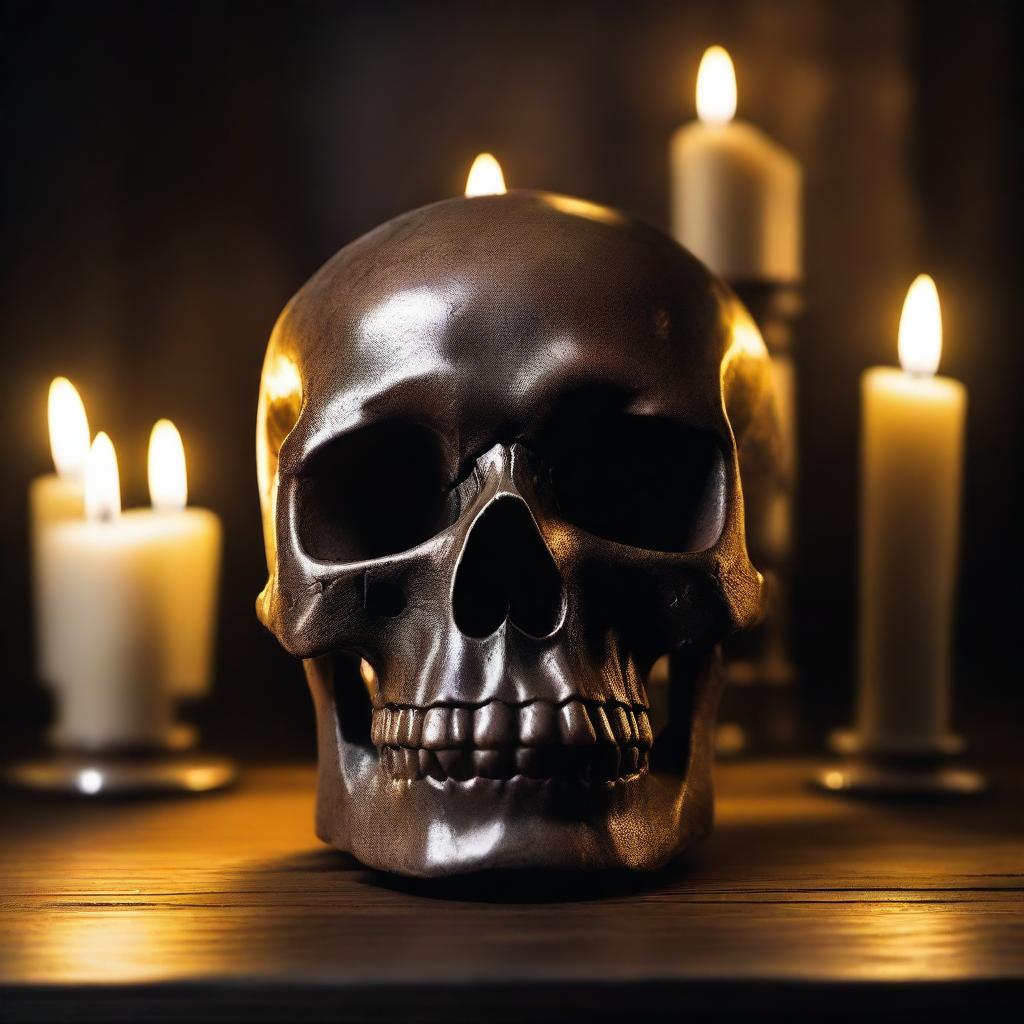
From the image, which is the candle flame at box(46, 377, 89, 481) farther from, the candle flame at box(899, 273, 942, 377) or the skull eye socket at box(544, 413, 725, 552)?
the candle flame at box(899, 273, 942, 377)

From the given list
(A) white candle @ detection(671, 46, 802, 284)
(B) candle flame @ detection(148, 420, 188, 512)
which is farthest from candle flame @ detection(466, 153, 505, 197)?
(B) candle flame @ detection(148, 420, 188, 512)

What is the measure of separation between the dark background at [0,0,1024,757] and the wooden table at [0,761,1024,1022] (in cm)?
37

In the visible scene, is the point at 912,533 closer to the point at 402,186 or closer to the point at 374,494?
the point at 374,494

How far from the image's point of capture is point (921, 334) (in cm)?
93

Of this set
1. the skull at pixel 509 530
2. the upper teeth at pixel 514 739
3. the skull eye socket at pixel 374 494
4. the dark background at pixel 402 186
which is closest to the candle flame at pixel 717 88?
the dark background at pixel 402 186

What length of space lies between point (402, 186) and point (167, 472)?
0.35m

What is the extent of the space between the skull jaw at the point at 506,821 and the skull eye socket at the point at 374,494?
10cm

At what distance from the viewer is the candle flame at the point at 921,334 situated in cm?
93

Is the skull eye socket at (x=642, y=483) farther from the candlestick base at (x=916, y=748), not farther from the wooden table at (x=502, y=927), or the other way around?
the candlestick base at (x=916, y=748)

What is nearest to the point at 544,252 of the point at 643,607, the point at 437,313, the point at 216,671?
the point at 437,313

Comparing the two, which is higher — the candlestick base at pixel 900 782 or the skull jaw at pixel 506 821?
the skull jaw at pixel 506 821

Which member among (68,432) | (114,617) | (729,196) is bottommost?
(114,617)

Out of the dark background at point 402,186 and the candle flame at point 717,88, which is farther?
the dark background at point 402,186

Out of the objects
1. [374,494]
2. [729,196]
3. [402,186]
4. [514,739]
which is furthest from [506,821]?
[402,186]
